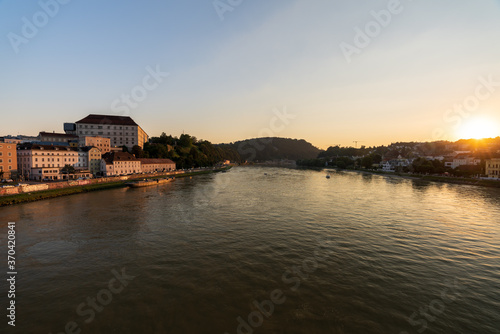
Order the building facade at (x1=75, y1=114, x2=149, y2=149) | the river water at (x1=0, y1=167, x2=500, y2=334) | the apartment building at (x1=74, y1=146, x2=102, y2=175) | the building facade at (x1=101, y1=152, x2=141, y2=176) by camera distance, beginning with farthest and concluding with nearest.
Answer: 1. the building facade at (x1=75, y1=114, x2=149, y2=149)
2. the building facade at (x1=101, y1=152, x2=141, y2=176)
3. the apartment building at (x1=74, y1=146, x2=102, y2=175)
4. the river water at (x1=0, y1=167, x2=500, y2=334)

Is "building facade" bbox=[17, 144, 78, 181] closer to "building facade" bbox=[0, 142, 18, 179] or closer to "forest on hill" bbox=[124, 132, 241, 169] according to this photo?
"building facade" bbox=[0, 142, 18, 179]

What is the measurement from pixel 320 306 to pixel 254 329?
386cm

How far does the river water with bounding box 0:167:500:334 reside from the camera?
10.4m

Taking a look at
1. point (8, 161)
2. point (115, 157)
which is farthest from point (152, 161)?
point (8, 161)

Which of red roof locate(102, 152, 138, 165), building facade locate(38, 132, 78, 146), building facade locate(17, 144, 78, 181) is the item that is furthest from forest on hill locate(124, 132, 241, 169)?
building facade locate(17, 144, 78, 181)

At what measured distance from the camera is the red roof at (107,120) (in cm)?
10577

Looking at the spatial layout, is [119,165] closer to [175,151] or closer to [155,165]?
[155,165]

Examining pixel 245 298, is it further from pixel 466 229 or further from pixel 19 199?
pixel 19 199

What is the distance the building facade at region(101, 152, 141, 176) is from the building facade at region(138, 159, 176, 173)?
3909 millimetres

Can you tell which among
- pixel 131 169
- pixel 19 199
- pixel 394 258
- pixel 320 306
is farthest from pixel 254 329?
pixel 131 169

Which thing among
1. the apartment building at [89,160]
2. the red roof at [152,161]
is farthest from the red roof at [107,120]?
the apartment building at [89,160]

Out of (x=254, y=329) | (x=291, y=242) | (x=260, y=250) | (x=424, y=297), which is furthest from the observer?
(x=291, y=242)

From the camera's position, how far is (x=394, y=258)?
16.9 m

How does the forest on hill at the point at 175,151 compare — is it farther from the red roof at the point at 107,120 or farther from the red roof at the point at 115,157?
the red roof at the point at 115,157
